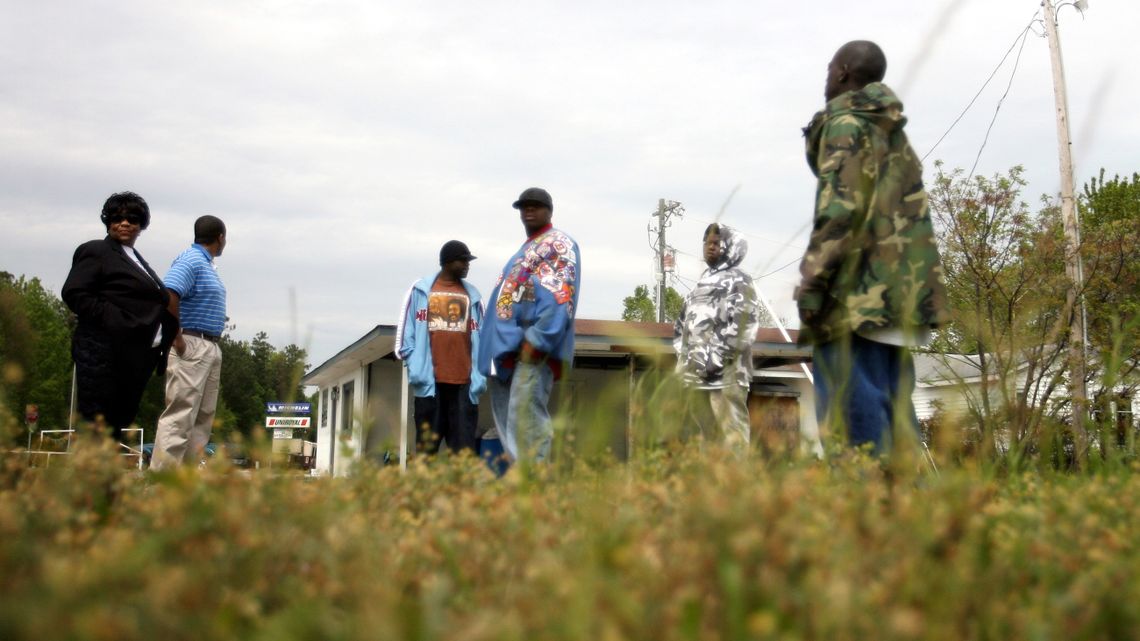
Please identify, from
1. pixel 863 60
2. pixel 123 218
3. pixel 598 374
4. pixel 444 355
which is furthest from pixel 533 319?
pixel 598 374

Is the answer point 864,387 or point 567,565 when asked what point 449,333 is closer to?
point 864,387

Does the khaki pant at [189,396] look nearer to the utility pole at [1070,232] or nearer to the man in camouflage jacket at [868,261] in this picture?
the man in camouflage jacket at [868,261]

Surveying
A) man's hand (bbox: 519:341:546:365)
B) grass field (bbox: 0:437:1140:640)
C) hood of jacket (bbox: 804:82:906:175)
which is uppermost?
hood of jacket (bbox: 804:82:906:175)

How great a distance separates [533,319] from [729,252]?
1740 mm

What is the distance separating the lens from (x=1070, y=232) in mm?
15219

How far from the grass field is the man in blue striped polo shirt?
4088mm

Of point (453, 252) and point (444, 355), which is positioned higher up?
Answer: point (453, 252)

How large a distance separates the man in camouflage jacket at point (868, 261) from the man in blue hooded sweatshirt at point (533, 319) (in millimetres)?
2027

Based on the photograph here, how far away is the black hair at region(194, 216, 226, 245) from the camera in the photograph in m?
6.94

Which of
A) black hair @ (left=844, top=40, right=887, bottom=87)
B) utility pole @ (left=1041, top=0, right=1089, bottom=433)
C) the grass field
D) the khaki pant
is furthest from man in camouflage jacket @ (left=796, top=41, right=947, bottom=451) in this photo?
utility pole @ (left=1041, top=0, right=1089, bottom=433)

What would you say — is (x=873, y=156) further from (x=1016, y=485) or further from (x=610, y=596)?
(x=610, y=596)

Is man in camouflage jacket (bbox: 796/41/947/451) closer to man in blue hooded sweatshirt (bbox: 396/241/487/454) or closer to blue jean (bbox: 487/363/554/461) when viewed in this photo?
blue jean (bbox: 487/363/554/461)

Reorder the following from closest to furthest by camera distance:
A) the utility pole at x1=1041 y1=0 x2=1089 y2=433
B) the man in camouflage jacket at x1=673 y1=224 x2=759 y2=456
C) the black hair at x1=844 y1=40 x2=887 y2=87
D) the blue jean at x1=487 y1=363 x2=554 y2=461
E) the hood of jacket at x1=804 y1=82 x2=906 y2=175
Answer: the hood of jacket at x1=804 y1=82 x2=906 y2=175
the black hair at x1=844 y1=40 x2=887 y2=87
the blue jean at x1=487 y1=363 x2=554 y2=461
the man in camouflage jacket at x1=673 y1=224 x2=759 y2=456
the utility pole at x1=1041 y1=0 x2=1089 y2=433

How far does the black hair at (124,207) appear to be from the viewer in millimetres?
6250
